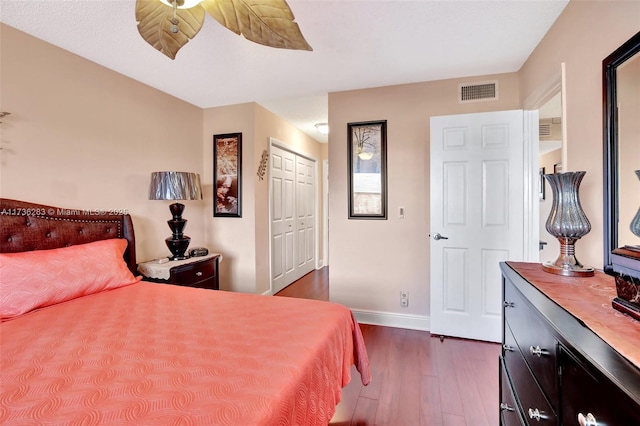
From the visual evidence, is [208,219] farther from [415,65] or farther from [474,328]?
[474,328]

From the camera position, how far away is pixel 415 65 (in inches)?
95.0

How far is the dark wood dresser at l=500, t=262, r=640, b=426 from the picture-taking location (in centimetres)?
52

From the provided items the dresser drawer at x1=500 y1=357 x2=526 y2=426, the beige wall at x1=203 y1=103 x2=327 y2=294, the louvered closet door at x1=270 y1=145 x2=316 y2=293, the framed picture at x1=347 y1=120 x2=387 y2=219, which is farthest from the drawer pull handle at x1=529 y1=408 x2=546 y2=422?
the louvered closet door at x1=270 y1=145 x2=316 y2=293

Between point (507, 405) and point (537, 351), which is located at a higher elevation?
point (537, 351)

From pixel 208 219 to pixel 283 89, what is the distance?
5.82 feet

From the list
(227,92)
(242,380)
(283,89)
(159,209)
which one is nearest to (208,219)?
(159,209)

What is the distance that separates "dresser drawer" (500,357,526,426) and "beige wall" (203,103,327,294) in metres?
2.60

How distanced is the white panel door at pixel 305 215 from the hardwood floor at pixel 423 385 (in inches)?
90.2

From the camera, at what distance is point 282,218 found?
414cm

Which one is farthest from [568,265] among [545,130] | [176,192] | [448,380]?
[176,192]

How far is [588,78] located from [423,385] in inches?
79.3

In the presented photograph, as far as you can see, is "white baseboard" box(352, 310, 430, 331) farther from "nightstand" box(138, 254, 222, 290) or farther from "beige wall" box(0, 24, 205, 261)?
"beige wall" box(0, 24, 205, 261)

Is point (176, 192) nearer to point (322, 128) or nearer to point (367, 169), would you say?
point (367, 169)

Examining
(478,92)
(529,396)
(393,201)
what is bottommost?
(529,396)
